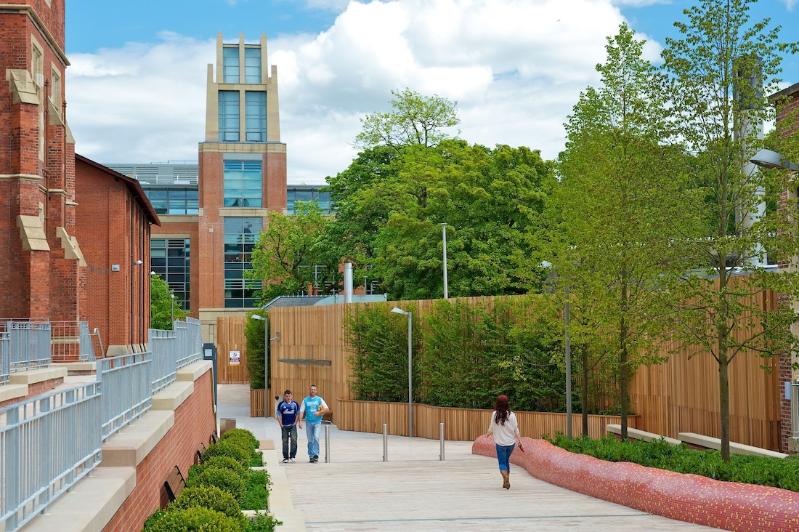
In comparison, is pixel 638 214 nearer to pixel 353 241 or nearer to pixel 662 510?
pixel 662 510

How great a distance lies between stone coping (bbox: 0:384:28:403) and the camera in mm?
17138

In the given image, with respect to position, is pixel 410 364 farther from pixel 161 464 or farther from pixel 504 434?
pixel 161 464

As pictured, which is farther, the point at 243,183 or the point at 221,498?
the point at 243,183

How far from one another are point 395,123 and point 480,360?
106 ft

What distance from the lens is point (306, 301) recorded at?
74.5m

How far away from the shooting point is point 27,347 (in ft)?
77.2

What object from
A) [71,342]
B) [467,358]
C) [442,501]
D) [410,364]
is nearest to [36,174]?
[71,342]

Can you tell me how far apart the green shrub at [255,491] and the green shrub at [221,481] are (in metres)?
0.21

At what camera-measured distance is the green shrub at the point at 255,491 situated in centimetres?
1581

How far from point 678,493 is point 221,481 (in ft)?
21.0

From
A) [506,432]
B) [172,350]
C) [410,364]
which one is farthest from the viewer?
[410,364]

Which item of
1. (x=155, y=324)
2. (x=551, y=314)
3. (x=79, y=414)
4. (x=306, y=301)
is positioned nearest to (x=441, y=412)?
(x=551, y=314)

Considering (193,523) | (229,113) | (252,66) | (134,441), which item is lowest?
(193,523)

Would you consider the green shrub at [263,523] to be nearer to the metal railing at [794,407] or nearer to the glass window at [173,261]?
the metal railing at [794,407]
